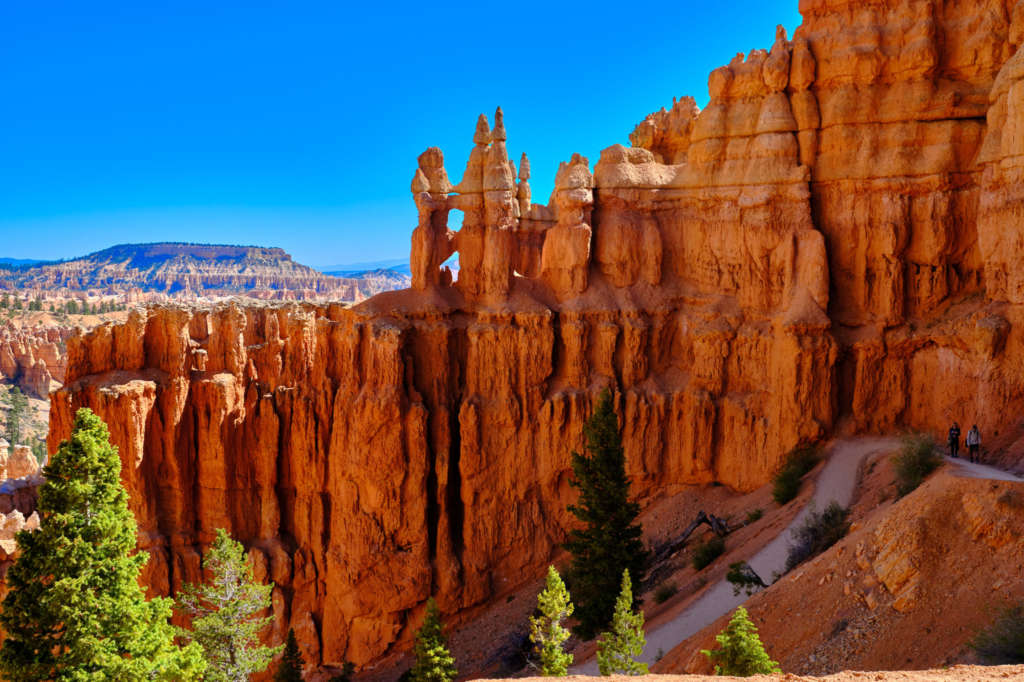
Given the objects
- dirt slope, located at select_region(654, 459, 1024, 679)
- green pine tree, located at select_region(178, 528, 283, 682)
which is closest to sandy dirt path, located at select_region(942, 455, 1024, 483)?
dirt slope, located at select_region(654, 459, 1024, 679)

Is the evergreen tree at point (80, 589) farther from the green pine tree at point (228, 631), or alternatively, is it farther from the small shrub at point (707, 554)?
the small shrub at point (707, 554)

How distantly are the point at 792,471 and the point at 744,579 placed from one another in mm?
6373

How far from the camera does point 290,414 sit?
31125mm

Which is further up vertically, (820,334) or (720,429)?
(820,334)

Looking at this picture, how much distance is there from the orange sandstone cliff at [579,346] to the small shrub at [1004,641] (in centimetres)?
1309

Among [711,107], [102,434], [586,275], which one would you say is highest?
[711,107]

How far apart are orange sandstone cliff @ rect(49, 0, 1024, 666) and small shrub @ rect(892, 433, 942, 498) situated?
15.4 feet

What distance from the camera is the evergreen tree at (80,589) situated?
1098 cm

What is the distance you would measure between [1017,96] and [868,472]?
11903 mm

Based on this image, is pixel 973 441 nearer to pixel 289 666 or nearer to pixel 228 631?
pixel 228 631

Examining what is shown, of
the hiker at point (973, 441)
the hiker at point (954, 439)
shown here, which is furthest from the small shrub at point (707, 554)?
the hiker at point (973, 441)

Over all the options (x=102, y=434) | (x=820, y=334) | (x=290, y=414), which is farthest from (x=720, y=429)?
(x=102, y=434)

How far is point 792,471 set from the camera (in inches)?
938

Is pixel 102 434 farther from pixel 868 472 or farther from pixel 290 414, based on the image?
pixel 868 472
